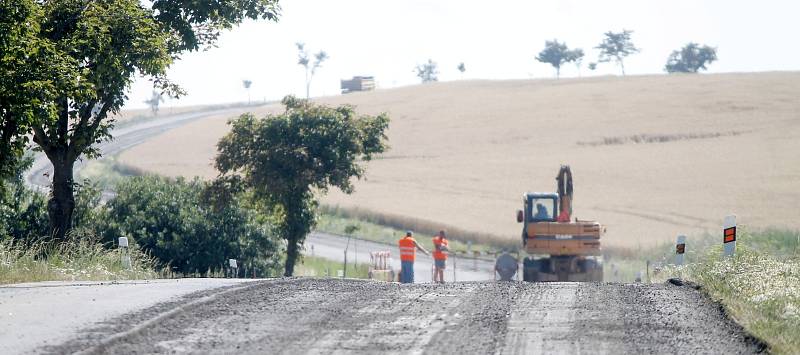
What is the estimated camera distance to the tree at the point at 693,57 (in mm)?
172375

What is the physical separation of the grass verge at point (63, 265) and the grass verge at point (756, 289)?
9688 mm

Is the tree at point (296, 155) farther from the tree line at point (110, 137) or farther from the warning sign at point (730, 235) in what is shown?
the warning sign at point (730, 235)

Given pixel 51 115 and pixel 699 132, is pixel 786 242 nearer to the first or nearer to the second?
pixel 51 115

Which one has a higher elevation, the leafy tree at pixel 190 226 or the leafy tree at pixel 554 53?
the leafy tree at pixel 554 53

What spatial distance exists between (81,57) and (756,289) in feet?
37.5

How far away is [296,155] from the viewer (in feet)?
110

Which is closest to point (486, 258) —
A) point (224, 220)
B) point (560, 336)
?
point (224, 220)

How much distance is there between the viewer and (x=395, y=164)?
82.4m

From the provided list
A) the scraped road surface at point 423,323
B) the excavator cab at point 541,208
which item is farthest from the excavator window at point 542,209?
the scraped road surface at point 423,323

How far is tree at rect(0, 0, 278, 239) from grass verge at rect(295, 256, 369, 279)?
63.4 feet

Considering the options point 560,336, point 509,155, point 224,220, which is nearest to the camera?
point 560,336

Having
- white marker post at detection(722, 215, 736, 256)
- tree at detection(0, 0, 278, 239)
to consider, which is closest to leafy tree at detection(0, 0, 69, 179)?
tree at detection(0, 0, 278, 239)

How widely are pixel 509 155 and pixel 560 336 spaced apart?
236 ft

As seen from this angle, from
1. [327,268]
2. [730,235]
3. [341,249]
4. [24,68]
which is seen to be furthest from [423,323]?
[341,249]
